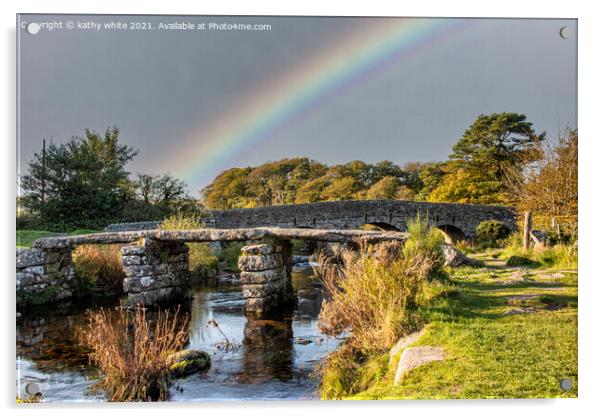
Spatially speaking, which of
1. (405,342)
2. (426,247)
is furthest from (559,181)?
(405,342)

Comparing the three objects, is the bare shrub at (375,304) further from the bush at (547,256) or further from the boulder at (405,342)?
the bush at (547,256)

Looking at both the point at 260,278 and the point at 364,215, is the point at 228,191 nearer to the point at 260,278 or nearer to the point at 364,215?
the point at 364,215

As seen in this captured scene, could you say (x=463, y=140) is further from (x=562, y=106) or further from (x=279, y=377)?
(x=279, y=377)

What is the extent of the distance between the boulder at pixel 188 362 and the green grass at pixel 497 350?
227 centimetres

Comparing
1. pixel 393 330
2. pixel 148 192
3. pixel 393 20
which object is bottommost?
pixel 393 330

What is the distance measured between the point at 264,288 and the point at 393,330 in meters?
4.08

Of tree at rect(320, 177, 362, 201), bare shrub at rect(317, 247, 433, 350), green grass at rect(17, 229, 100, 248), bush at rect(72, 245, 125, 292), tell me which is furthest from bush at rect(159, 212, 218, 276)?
tree at rect(320, 177, 362, 201)

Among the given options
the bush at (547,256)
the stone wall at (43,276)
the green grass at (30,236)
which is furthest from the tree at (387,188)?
the green grass at (30,236)

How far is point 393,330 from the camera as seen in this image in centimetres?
654

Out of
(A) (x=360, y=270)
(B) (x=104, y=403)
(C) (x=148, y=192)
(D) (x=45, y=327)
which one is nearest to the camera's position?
(B) (x=104, y=403)

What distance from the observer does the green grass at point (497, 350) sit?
17.6 ft

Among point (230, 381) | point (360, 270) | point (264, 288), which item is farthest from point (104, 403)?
point (264, 288)

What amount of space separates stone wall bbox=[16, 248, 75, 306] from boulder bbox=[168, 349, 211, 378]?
5059 millimetres

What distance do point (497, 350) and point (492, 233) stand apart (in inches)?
588
